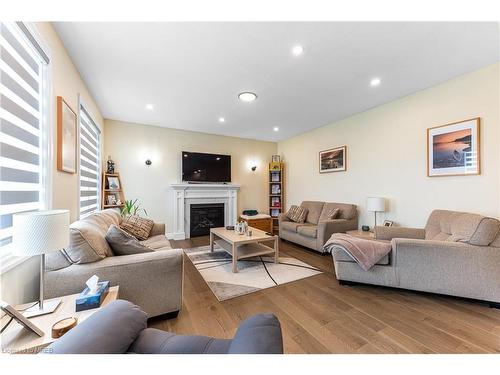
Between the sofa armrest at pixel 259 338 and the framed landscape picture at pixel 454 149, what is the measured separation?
3131 millimetres

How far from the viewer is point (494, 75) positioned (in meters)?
2.18

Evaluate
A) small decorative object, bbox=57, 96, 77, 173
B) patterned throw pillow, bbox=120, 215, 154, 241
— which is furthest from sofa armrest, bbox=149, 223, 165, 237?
small decorative object, bbox=57, 96, 77, 173

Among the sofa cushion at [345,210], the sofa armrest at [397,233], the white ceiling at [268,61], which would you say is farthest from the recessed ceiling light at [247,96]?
the sofa armrest at [397,233]

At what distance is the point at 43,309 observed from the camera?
1160 mm

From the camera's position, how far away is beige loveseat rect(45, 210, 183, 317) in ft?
4.65

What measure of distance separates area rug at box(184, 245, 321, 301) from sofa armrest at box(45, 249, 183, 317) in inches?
23.0

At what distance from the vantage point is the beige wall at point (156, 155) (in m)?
4.02

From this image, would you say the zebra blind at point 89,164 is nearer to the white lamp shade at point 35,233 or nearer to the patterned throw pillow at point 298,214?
the white lamp shade at point 35,233

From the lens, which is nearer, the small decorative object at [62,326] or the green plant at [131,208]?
the small decorative object at [62,326]

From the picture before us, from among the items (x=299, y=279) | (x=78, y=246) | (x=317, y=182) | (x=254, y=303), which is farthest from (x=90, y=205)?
(x=317, y=182)

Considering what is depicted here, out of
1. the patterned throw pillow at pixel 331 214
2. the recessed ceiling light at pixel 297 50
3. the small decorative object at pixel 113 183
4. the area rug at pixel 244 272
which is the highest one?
the recessed ceiling light at pixel 297 50

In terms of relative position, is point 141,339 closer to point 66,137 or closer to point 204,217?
point 66,137
